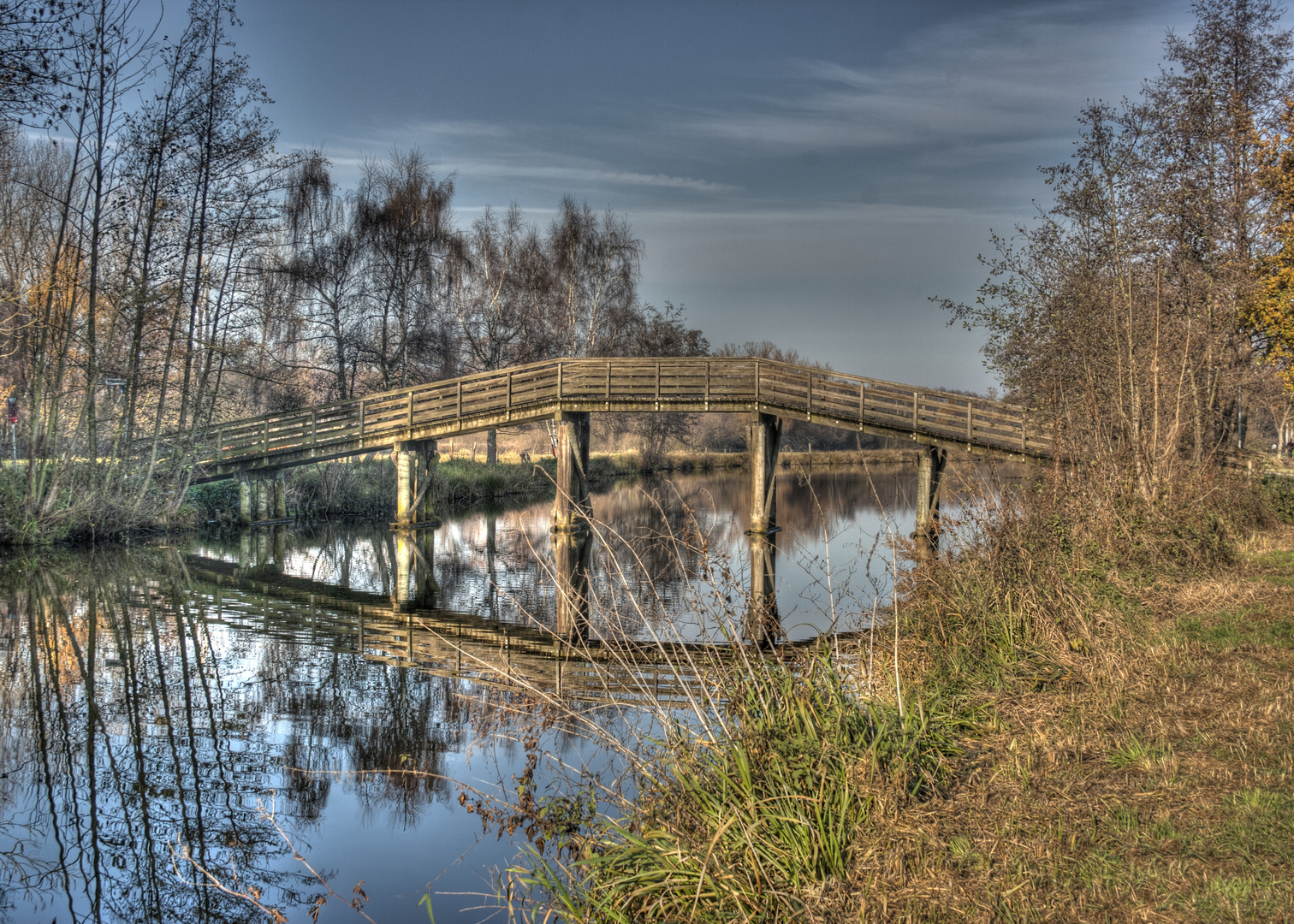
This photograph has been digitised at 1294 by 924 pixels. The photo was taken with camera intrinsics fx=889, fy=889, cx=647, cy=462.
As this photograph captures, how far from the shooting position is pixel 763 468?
2150cm

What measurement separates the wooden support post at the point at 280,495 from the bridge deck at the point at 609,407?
1.17 m

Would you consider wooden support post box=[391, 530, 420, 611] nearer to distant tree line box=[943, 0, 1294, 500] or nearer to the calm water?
the calm water

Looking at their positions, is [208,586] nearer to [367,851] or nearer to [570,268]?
[367,851]

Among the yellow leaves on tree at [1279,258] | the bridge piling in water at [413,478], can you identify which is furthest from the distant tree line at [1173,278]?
the bridge piling in water at [413,478]

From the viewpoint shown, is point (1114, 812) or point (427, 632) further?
point (427, 632)

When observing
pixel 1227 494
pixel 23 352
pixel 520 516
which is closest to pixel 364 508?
pixel 520 516

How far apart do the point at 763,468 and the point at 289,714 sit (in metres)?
15.0

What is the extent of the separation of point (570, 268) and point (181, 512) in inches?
762

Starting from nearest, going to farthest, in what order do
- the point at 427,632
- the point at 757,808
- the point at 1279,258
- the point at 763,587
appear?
the point at 757,808 → the point at 427,632 → the point at 763,587 → the point at 1279,258

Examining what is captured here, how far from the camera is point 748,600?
5539 mm

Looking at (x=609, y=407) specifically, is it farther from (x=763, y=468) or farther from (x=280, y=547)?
(x=280, y=547)

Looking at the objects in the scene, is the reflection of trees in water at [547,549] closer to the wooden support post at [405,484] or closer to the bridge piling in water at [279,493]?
the wooden support post at [405,484]

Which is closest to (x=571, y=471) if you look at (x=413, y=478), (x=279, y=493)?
(x=413, y=478)

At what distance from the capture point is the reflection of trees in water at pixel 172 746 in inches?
202
